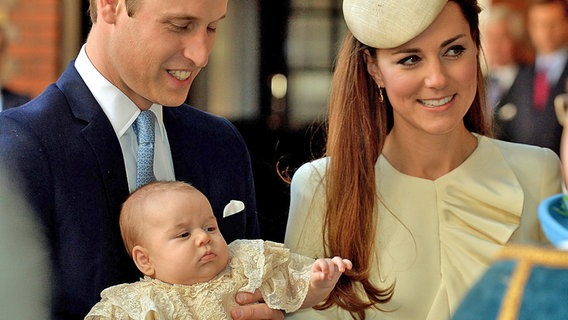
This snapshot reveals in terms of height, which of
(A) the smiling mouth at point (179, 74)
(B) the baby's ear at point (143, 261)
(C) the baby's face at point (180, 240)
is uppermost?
(A) the smiling mouth at point (179, 74)

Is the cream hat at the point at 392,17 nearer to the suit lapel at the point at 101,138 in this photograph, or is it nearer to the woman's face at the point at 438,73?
the woman's face at the point at 438,73

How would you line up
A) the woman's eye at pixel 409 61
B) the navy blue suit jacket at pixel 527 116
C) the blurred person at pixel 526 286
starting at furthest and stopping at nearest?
the navy blue suit jacket at pixel 527 116, the woman's eye at pixel 409 61, the blurred person at pixel 526 286

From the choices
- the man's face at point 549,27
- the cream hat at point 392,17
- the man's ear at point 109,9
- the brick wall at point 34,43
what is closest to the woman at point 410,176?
the cream hat at point 392,17

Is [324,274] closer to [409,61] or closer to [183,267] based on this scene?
[183,267]

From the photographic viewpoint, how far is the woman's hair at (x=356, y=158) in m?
2.44

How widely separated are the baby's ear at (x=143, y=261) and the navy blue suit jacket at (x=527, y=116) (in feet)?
6.85

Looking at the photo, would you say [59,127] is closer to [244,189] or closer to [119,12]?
[119,12]

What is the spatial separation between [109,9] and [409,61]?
0.75 metres

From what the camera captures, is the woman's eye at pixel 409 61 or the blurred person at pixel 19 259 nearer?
the blurred person at pixel 19 259

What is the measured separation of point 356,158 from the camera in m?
2.55

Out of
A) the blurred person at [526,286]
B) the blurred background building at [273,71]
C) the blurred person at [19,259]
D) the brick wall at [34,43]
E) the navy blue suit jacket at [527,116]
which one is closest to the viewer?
the blurred person at [526,286]

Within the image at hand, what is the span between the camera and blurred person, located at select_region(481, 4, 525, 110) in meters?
4.62

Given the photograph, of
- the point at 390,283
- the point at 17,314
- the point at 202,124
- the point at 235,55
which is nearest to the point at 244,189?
the point at 202,124

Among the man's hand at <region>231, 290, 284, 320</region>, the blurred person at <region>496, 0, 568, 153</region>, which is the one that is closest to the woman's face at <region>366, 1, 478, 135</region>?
the man's hand at <region>231, 290, 284, 320</region>
